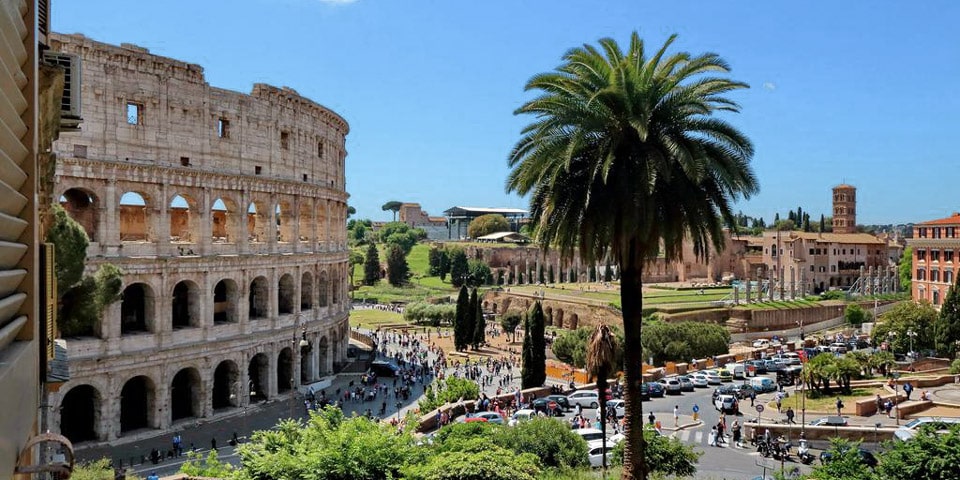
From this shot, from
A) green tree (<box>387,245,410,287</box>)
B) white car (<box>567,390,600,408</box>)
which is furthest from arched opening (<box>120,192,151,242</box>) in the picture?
green tree (<box>387,245,410,287</box>)

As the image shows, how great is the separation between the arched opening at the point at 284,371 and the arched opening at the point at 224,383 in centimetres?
356

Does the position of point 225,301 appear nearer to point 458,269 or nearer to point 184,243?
point 184,243

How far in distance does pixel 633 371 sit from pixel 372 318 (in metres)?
71.1

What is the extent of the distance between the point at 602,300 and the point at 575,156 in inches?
2673

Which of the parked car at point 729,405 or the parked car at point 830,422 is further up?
the parked car at point 830,422

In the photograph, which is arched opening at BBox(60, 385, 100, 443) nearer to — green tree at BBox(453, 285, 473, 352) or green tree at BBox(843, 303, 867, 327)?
green tree at BBox(453, 285, 473, 352)

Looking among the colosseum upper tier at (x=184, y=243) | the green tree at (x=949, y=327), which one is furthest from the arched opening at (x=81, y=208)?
the green tree at (x=949, y=327)

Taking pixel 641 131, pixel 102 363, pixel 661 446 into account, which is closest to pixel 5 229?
pixel 641 131

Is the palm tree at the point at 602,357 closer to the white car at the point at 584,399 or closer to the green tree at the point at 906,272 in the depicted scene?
the white car at the point at 584,399

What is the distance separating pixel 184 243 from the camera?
35062mm

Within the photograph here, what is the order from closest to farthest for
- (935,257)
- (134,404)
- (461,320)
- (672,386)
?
(134,404), (672,386), (461,320), (935,257)

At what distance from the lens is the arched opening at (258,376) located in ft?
126

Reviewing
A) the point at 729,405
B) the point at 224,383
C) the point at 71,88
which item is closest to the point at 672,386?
the point at 729,405

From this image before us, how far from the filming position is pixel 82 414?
106 ft
